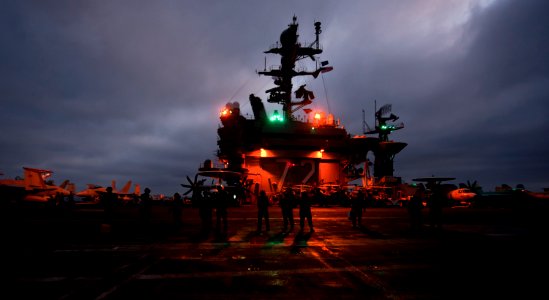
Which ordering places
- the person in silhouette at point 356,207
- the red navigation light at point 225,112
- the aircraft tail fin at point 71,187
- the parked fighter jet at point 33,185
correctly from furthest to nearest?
the aircraft tail fin at point 71,187, the red navigation light at point 225,112, the parked fighter jet at point 33,185, the person in silhouette at point 356,207

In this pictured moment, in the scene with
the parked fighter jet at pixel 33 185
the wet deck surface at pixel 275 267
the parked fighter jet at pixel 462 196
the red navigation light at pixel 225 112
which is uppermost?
the red navigation light at pixel 225 112

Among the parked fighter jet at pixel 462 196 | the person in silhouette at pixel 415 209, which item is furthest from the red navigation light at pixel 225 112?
the parked fighter jet at pixel 462 196

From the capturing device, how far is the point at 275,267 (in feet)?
25.7

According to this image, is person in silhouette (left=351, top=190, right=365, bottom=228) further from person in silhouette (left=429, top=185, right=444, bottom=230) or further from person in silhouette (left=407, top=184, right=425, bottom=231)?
person in silhouette (left=429, top=185, right=444, bottom=230)

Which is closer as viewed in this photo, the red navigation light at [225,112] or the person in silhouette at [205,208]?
the person in silhouette at [205,208]

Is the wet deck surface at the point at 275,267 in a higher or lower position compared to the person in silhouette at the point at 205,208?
lower

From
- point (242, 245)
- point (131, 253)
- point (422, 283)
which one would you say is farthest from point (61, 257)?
point (422, 283)

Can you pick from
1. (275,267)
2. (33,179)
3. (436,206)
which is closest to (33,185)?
(33,179)

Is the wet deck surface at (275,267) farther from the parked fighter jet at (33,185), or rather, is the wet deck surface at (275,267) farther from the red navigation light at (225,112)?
the red navigation light at (225,112)

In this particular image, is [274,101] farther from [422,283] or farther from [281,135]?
[422,283]

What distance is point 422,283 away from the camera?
6355 millimetres

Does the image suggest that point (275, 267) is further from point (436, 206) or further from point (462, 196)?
point (462, 196)

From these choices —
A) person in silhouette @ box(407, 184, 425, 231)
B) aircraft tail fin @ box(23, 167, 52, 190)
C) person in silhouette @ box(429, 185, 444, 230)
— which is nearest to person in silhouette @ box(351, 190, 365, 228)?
person in silhouette @ box(407, 184, 425, 231)

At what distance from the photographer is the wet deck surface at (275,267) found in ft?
19.1
